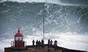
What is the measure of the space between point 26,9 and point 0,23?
0.59m

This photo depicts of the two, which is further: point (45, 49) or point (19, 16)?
point (19, 16)

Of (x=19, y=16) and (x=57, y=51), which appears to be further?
(x=19, y=16)

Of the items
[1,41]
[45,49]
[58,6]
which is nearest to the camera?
[45,49]

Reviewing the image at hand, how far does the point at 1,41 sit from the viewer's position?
4.94m

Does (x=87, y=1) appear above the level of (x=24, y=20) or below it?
above

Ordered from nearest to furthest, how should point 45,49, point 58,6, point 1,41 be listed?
1. point 45,49
2. point 1,41
3. point 58,6

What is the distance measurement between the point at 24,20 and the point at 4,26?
0.42 meters

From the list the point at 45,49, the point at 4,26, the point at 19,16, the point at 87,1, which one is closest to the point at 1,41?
the point at 4,26

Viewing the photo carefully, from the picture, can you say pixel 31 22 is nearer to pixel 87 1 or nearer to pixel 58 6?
pixel 58 6

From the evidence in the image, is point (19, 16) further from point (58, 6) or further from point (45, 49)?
point (45, 49)

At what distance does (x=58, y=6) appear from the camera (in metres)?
5.32

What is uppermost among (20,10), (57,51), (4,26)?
(20,10)

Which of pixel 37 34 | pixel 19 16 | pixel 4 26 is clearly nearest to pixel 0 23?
pixel 4 26

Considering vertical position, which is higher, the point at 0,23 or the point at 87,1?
the point at 87,1
